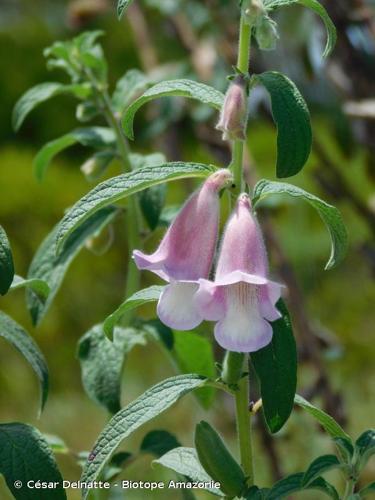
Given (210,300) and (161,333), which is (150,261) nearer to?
(210,300)

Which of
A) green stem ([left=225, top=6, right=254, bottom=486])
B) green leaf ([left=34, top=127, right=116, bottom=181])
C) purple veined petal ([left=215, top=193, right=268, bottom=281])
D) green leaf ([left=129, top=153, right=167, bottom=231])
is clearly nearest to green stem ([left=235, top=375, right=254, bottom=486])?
green stem ([left=225, top=6, right=254, bottom=486])

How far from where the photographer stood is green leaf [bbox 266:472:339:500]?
2.01 feet

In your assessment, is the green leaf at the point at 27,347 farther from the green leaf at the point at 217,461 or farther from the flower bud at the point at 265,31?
the flower bud at the point at 265,31

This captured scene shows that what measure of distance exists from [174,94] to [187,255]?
0.12 meters

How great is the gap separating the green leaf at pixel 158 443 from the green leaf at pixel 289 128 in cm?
33

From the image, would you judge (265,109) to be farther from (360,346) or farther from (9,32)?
(9,32)

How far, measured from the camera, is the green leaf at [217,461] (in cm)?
62

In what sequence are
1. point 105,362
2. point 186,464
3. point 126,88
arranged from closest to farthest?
point 186,464 < point 105,362 < point 126,88

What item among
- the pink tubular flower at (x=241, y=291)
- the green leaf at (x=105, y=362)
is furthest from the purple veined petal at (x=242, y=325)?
the green leaf at (x=105, y=362)

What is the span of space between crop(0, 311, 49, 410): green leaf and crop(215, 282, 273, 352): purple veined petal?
0.60 feet

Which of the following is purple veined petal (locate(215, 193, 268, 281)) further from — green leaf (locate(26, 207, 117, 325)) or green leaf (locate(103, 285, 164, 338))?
green leaf (locate(26, 207, 117, 325))

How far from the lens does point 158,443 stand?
0.83 meters

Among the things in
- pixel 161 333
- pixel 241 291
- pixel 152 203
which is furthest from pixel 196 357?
pixel 241 291

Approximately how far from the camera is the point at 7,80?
3088 mm
